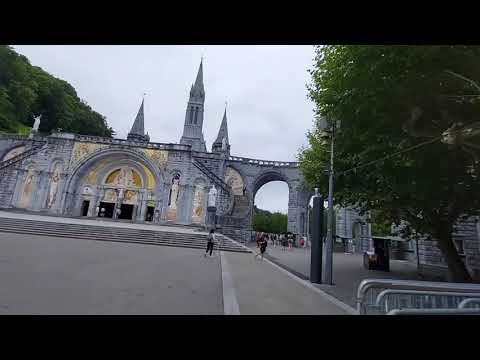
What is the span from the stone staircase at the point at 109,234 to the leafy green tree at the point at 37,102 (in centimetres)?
2459

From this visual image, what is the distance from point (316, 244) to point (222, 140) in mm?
36897

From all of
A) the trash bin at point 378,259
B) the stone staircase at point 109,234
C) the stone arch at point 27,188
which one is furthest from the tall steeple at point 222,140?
the trash bin at point 378,259

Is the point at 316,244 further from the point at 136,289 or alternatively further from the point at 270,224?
the point at 270,224

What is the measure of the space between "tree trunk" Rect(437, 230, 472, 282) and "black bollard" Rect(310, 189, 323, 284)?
5.30 metres

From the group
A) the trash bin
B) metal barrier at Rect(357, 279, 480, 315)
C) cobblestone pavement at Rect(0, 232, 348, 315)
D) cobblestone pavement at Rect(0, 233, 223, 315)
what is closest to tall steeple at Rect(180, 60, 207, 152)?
the trash bin

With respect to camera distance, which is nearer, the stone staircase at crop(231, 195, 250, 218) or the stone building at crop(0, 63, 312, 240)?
the stone staircase at crop(231, 195, 250, 218)

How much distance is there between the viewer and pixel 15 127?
38.5m

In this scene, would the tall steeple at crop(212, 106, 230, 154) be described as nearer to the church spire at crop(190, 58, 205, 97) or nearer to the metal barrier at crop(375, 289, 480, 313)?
the church spire at crop(190, 58, 205, 97)

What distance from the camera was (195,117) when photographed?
5147 cm

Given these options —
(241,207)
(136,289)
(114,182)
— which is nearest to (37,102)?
(114,182)

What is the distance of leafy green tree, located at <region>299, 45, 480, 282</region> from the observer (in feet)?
19.6

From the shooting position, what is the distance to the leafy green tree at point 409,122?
5973mm
